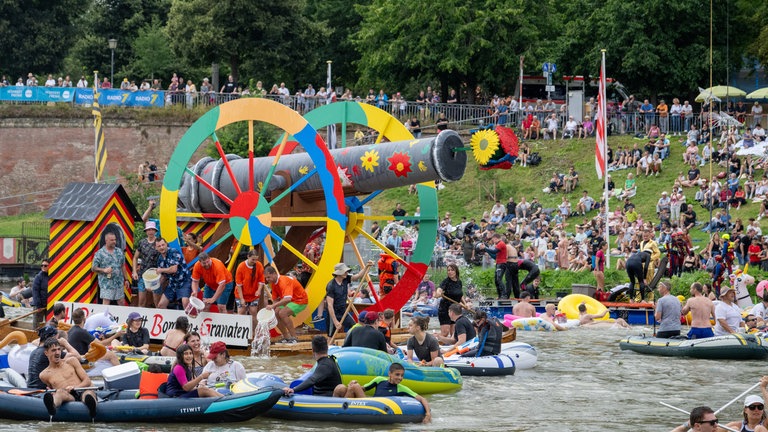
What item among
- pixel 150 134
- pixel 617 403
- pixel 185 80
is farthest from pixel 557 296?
pixel 185 80

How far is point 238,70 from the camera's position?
169ft

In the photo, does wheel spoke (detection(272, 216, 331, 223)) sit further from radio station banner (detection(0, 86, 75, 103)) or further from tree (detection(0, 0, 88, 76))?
tree (detection(0, 0, 88, 76))

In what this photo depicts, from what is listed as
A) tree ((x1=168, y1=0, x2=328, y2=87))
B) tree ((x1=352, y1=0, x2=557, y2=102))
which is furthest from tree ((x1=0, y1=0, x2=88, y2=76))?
tree ((x1=352, y1=0, x2=557, y2=102))

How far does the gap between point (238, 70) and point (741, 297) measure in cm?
2935

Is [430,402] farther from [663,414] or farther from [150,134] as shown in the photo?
[150,134]

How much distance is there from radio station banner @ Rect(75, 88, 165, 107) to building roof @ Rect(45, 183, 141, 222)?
81.2ft

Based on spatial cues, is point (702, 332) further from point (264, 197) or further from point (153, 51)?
point (153, 51)

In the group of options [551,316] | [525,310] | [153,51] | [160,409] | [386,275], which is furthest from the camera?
[153,51]

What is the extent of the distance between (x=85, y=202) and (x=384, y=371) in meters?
6.76

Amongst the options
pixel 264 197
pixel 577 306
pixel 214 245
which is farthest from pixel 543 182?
pixel 264 197

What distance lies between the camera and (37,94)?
4519 centimetres

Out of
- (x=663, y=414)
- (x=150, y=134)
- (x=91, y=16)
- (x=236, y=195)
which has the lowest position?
(x=663, y=414)

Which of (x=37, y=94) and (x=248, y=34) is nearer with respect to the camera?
(x=37, y=94)

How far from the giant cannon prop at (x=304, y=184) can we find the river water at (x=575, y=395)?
238 cm
